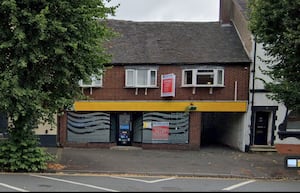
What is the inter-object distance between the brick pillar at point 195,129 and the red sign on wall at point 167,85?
171 centimetres

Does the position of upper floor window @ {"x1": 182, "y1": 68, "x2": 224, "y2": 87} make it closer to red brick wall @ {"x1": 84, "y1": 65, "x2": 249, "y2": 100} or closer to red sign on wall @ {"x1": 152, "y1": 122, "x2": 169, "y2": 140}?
red brick wall @ {"x1": 84, "y1": 65, "x2": 249, "y2": 100}

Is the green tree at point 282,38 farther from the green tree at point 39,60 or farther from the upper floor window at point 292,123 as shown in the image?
the upper floor window at point 292,123

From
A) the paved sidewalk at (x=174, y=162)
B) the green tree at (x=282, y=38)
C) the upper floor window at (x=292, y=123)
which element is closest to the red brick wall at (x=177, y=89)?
the upper floor window at (x=292, y=123)

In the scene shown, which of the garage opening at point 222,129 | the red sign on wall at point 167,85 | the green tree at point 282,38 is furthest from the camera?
the garage opening at point 222,129

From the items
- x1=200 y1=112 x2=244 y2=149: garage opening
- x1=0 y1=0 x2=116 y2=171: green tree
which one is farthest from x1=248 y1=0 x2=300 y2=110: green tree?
x1=200 y1=112 x2=244 y2=149: garage opening

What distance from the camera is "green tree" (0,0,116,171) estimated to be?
1296cm

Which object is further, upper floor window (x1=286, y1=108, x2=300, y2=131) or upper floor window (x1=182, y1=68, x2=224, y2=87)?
upper floor window (x1=286, y1=108, x2=300, y2=131)

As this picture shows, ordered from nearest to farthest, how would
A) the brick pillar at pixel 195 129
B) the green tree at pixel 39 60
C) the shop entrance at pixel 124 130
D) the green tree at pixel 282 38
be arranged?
the green tree at pixel 39 60 < the green tree at pixel 282 38 < the brick pillar at pixel 195 129 < the shop entrance at pixel 124 130

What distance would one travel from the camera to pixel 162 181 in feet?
41.9

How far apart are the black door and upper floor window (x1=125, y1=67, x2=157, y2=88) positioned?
19.8ft

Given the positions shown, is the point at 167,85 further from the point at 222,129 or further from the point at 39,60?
the point at 39,60

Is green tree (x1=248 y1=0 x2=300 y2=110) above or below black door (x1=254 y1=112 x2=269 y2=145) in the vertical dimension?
above

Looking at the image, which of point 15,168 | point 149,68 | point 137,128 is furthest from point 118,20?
point 15,168

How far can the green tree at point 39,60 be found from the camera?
12961mm
